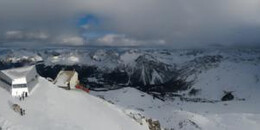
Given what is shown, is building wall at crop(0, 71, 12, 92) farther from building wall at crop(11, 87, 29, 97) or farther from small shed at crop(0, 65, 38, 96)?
building wall at crop(11, 87, 29, 97)

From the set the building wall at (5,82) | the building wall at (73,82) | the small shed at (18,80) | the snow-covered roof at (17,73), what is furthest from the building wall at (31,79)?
the building wall at (73,82)

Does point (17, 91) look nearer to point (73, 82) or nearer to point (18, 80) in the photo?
point (18, 80)

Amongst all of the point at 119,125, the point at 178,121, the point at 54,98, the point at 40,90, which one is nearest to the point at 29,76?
the point at 40,90

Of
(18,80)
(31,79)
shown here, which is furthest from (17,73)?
(18,80)

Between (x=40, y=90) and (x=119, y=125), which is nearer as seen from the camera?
(x=119, y=125)

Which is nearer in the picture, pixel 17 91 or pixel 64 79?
pixel 17 91

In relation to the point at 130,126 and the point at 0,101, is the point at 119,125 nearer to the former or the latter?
the point at 130,126
